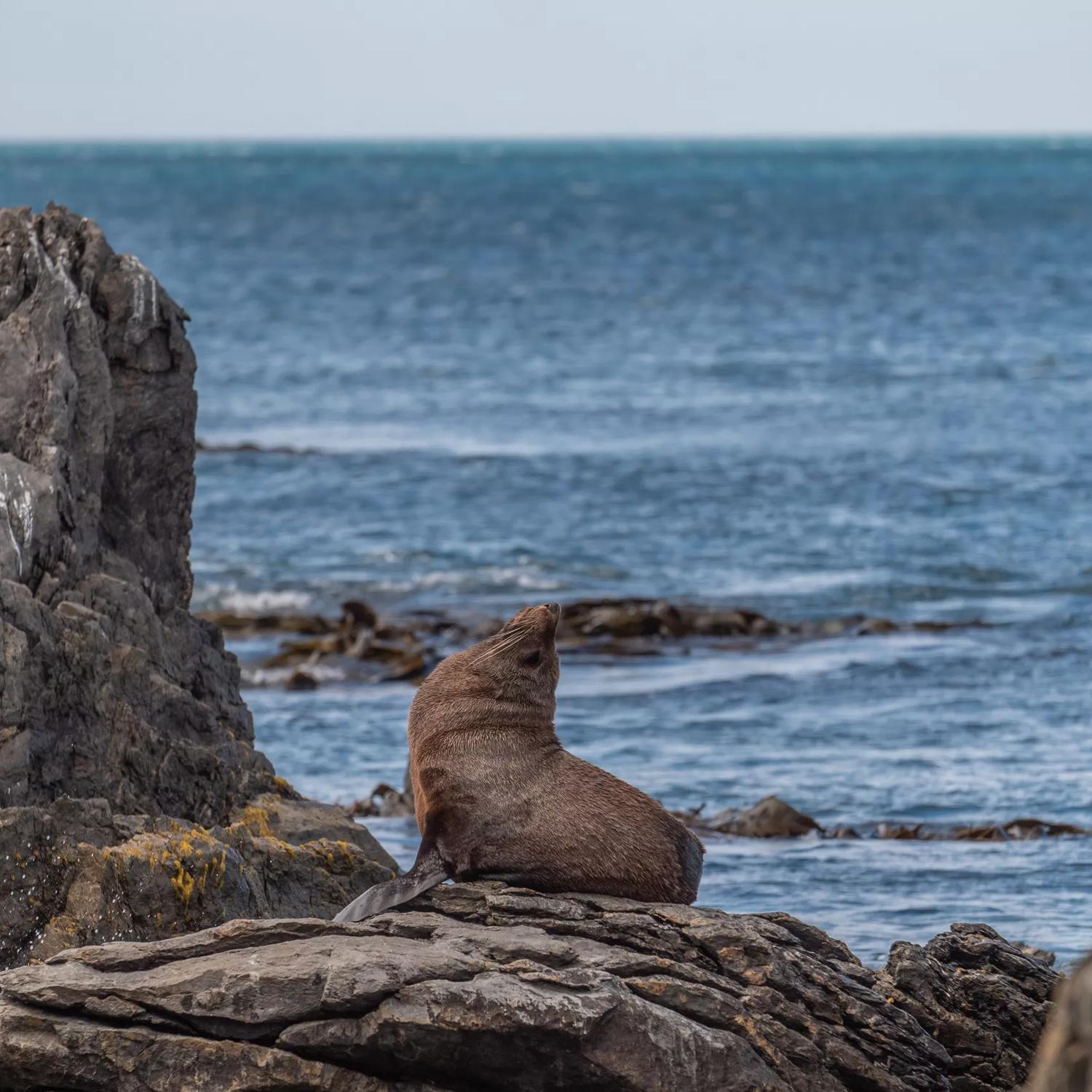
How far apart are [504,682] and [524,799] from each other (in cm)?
55

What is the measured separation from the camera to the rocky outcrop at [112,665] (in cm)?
704

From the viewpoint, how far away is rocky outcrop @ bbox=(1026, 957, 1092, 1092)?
2928mm

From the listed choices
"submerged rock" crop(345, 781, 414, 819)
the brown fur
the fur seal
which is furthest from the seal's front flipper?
"submerged rock" crop(345, 781, 414, 819)

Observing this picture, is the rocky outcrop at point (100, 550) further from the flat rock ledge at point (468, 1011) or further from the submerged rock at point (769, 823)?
the submerged rock at point (769, 823)

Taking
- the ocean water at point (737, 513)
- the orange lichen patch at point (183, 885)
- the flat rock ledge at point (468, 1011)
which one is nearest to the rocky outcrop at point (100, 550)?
the orange lichen patch at point (183, 885)

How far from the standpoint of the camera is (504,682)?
7195 millimetres

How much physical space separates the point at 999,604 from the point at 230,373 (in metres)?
24.9

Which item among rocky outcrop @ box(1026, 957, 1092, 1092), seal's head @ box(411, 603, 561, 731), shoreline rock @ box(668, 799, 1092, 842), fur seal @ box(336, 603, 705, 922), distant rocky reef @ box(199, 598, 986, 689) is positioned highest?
rocky outcrop @ box(1026, 957, 1092, 1092)

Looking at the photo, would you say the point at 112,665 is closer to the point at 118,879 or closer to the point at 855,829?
the point at 118,879

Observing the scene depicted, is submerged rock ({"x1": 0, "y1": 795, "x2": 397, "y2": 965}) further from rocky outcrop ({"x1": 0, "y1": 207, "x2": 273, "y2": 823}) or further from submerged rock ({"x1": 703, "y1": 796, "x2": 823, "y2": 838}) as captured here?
submerged rock ({"x1": 703, "y1": 796, "x2": 823, "y2": 838})

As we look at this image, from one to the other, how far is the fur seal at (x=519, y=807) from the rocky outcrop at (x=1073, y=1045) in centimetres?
363

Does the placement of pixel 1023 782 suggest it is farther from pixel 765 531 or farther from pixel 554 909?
pixel 765 531

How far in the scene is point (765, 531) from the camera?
2412cm

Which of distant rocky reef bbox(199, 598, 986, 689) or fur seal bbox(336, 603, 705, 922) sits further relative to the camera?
distant rocky reef bbox(199, 598, 986, 689)
